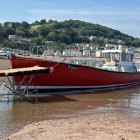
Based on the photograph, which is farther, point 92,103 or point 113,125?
point 92,103

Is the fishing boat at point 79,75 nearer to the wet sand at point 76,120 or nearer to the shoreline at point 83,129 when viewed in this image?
the wet sand at point 76,120

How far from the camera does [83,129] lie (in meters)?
11.3

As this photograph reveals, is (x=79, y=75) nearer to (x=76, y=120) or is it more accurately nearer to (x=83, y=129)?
(x=76, y=120)

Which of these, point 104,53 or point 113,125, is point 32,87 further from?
point 104,53

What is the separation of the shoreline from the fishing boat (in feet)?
21.7

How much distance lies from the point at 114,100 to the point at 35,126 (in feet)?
31.1

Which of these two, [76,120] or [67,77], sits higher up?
[67,77]

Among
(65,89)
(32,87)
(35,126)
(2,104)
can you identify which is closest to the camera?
(35,126)

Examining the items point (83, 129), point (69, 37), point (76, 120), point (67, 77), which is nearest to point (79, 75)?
point (67, 77)

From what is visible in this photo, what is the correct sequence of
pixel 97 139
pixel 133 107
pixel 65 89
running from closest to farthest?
pixel 97 139 → pixel 133 107 → pixel 65 89

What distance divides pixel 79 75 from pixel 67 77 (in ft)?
3.06

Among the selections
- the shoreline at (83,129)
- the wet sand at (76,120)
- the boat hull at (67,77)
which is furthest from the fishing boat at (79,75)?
the shoreline at (83,129)

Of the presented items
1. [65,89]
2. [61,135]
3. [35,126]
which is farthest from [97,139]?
[65,89]

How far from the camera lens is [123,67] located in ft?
93.5
